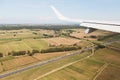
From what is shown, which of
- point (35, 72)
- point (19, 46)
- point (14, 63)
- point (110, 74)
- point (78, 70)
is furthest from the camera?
point (19, 46)

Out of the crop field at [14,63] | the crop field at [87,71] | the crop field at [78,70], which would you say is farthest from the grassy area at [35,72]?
the crop field at [14,63]

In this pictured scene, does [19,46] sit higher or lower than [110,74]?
higher

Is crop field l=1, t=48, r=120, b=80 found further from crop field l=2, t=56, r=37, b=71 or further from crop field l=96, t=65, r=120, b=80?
crop field l=2, t=56, r=37, b=71

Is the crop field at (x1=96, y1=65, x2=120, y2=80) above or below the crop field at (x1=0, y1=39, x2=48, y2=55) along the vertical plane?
below

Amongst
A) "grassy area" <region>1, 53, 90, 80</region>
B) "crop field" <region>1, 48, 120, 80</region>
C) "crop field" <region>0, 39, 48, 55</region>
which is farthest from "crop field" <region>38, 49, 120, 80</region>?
"crop field" <region>0, 39, 48, 55</region>

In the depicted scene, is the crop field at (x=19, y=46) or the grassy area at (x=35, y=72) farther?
the crop field at (x=19, y=46)

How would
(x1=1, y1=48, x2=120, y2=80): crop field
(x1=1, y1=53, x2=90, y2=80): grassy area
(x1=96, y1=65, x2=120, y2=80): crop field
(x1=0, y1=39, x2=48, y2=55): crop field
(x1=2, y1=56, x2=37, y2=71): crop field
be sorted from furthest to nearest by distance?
(x1=0, y1=39, x2=48, y2=55): crop field → (x1=2, y1=56, x2=37, y2=71): crop field → (x1=1, y1=48, x2=120, y2=80): crop field → (x1=1, y1=53, x2=90, y2=80): grassy area → (x1=96, y1=65, x2=120, y2=80): crop field

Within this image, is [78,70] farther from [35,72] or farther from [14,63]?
[14,63]

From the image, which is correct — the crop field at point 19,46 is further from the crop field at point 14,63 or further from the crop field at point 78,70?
the crop field at point 78,70

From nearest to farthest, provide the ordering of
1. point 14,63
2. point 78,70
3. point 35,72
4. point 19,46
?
point 35,72, point 78,70, point 14,63, point 19,46

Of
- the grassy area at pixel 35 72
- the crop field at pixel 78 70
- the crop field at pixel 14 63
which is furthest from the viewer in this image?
the crop field at pixel 14 63

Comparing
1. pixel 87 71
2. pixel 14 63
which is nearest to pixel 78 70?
pixel 87 71
